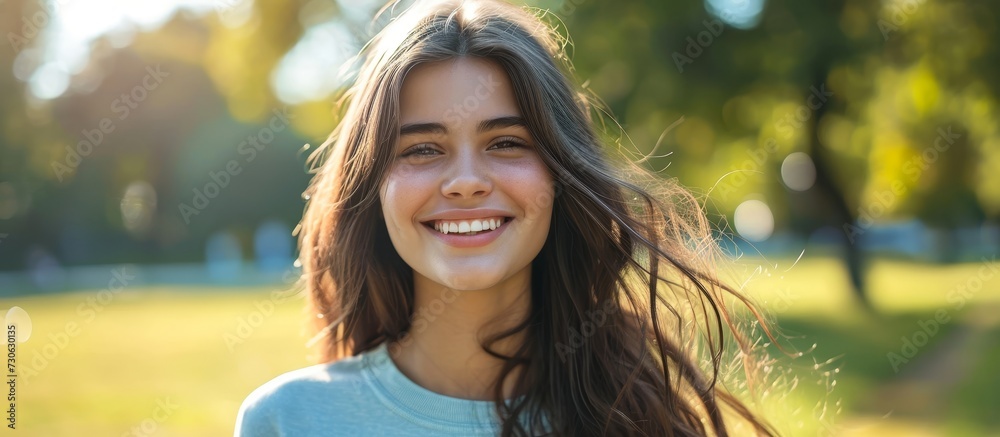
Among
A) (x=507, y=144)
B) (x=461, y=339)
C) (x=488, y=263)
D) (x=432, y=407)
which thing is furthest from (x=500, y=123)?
(x=432, y=407)

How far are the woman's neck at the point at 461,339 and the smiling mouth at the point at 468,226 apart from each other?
→ 0.23 meters

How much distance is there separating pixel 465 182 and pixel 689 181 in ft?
59.6

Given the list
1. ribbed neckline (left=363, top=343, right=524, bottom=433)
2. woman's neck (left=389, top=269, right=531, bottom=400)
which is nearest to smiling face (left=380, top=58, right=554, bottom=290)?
woman's neck (left=389, top=269, right=531, bottom=400)

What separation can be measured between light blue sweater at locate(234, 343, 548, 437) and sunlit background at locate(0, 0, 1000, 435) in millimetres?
828

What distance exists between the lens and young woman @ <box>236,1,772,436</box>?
2.20m

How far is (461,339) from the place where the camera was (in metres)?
2.36

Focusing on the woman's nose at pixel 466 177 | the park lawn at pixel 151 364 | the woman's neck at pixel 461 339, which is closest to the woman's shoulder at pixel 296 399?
the woman's neck at pixel 461 339

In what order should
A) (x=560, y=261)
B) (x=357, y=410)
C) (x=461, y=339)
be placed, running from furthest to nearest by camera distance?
(x=560, y=261), (x=461, y=339), (x=357, y=410)

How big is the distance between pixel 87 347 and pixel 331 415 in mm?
12144

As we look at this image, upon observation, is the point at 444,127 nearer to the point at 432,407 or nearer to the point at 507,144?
the point at 507,144

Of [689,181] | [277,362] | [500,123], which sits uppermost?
[500,123]

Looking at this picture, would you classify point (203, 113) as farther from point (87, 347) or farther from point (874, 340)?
point (874, 340)

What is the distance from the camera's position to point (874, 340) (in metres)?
11.1

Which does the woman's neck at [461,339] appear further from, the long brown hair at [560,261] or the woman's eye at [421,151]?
the woman's eye at [421,151]
